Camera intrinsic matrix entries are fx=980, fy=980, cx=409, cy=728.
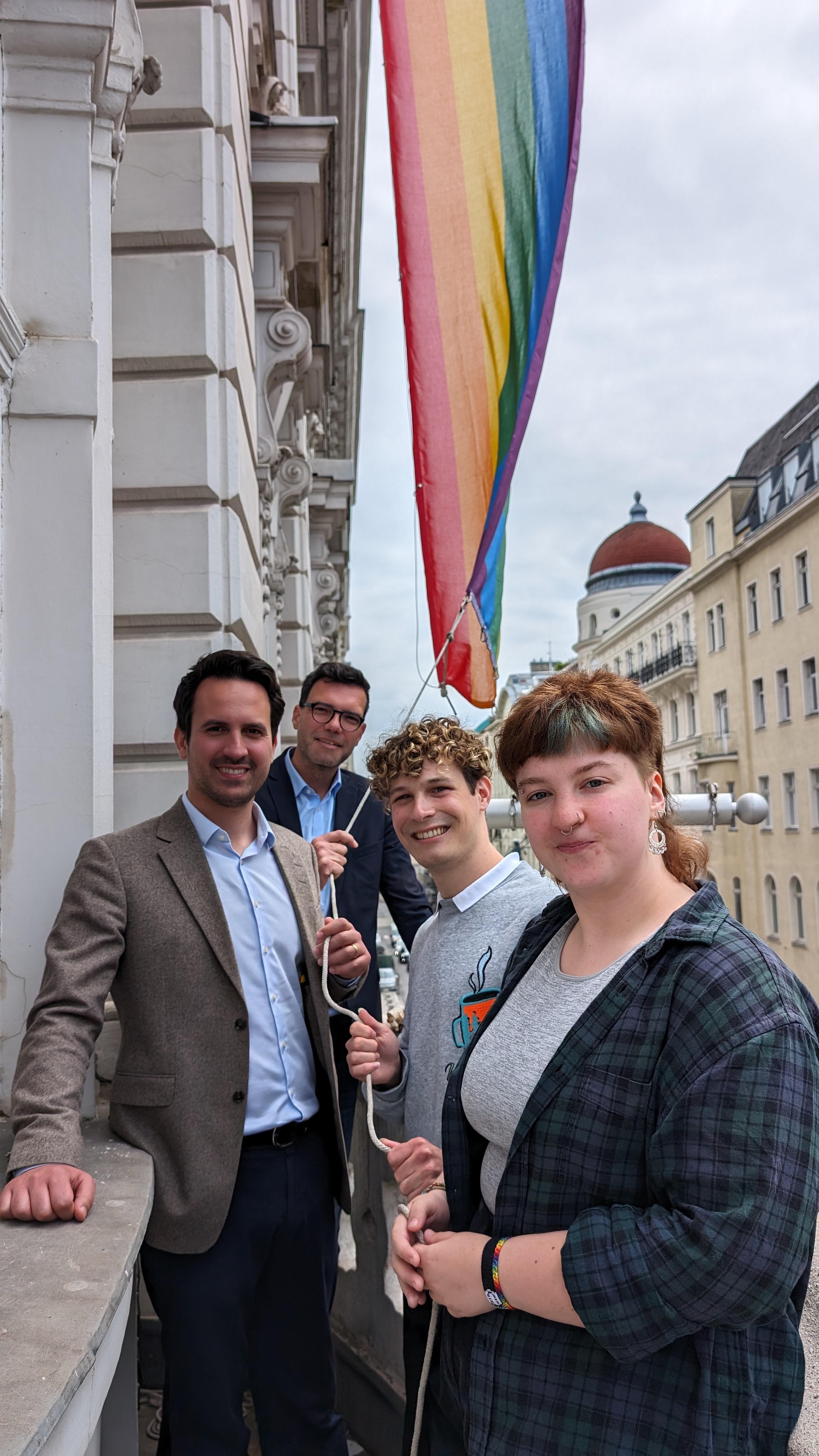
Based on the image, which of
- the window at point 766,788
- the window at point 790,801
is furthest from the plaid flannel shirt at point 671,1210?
the window at point 766,788

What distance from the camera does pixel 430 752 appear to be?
230 centimetres

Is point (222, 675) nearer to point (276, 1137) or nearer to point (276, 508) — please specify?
point (276, 1137)

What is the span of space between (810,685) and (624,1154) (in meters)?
33.0

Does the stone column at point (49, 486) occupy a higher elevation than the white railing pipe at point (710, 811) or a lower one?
higher

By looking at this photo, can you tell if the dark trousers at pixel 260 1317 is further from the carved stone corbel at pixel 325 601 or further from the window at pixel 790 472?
the window at pixel 790 472

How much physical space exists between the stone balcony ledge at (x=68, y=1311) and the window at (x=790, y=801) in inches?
1290

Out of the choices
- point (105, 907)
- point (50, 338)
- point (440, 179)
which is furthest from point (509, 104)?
point (105, 907)

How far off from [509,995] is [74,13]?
270cm

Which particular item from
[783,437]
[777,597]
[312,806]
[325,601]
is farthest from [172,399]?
[783,437]

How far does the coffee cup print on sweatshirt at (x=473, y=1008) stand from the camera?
81.6 inches

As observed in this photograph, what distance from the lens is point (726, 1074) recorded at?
1.22 meters

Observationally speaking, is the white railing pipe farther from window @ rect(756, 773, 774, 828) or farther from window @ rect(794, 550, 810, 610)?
window @ rect(756, 773, 774, 828)

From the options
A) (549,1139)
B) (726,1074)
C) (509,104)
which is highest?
(509,104)

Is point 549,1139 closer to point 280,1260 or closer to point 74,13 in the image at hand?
point 280,1260
